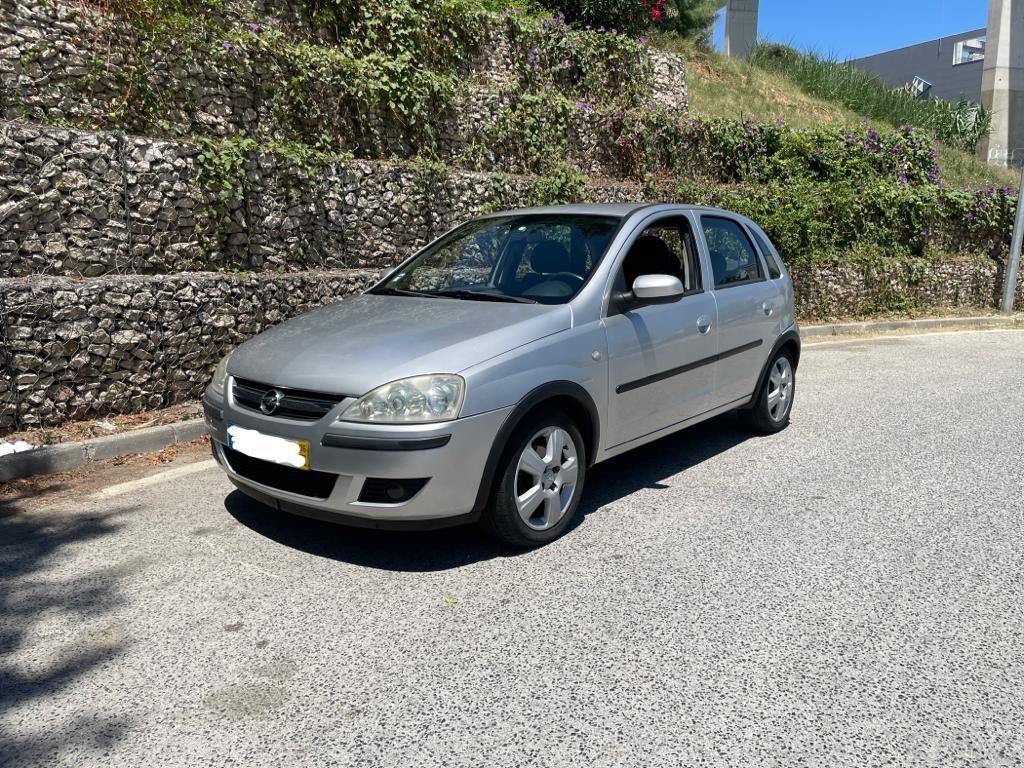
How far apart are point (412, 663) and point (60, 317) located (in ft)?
13.8

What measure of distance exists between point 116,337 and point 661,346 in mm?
3983

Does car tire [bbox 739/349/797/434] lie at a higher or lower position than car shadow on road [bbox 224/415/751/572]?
higher

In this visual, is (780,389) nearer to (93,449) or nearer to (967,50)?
(93,449)

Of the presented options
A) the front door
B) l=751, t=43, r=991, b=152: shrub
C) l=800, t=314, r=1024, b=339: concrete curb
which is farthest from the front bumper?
l=751, t=43, r=991, b=152: shrub

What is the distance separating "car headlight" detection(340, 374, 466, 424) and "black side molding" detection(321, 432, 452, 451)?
0.08m

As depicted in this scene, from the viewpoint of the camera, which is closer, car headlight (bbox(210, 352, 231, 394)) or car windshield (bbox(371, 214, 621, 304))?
car headlight (bbox(210, 352, 231, 394))

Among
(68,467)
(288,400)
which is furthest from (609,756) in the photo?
(68,467)

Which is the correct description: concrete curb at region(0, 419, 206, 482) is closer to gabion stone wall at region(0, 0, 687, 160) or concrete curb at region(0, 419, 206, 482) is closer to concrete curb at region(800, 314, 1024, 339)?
gabion stone wall at region(0, 0, 687, 160)

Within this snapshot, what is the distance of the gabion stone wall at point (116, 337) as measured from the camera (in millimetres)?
5719

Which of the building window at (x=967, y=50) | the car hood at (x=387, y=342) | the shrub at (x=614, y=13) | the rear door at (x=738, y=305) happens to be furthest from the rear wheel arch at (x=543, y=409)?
the building window at (x=967, y=50)

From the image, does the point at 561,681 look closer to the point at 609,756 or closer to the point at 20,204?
the point at 609,756

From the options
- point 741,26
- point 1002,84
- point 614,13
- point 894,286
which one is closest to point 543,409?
point 894,286

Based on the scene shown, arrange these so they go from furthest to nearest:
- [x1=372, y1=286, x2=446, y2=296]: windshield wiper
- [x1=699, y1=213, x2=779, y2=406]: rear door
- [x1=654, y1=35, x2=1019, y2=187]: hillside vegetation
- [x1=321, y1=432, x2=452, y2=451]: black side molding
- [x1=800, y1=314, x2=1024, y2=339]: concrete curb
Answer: [x1=654, y1=35, x2=1019, y2=187]: hillside vegetation, [x1=800, y1=314, x2=1024, y2=339]: concrete curb, [x1=699, y1=213, x2=779, y2=406]: rear door, [x1=372, y1=286, x2=446, y2=296]: windshield wiper, [x1=321, y1=432, x2=452, y2=451]: black side molding

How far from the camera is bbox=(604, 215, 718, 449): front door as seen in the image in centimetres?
448
